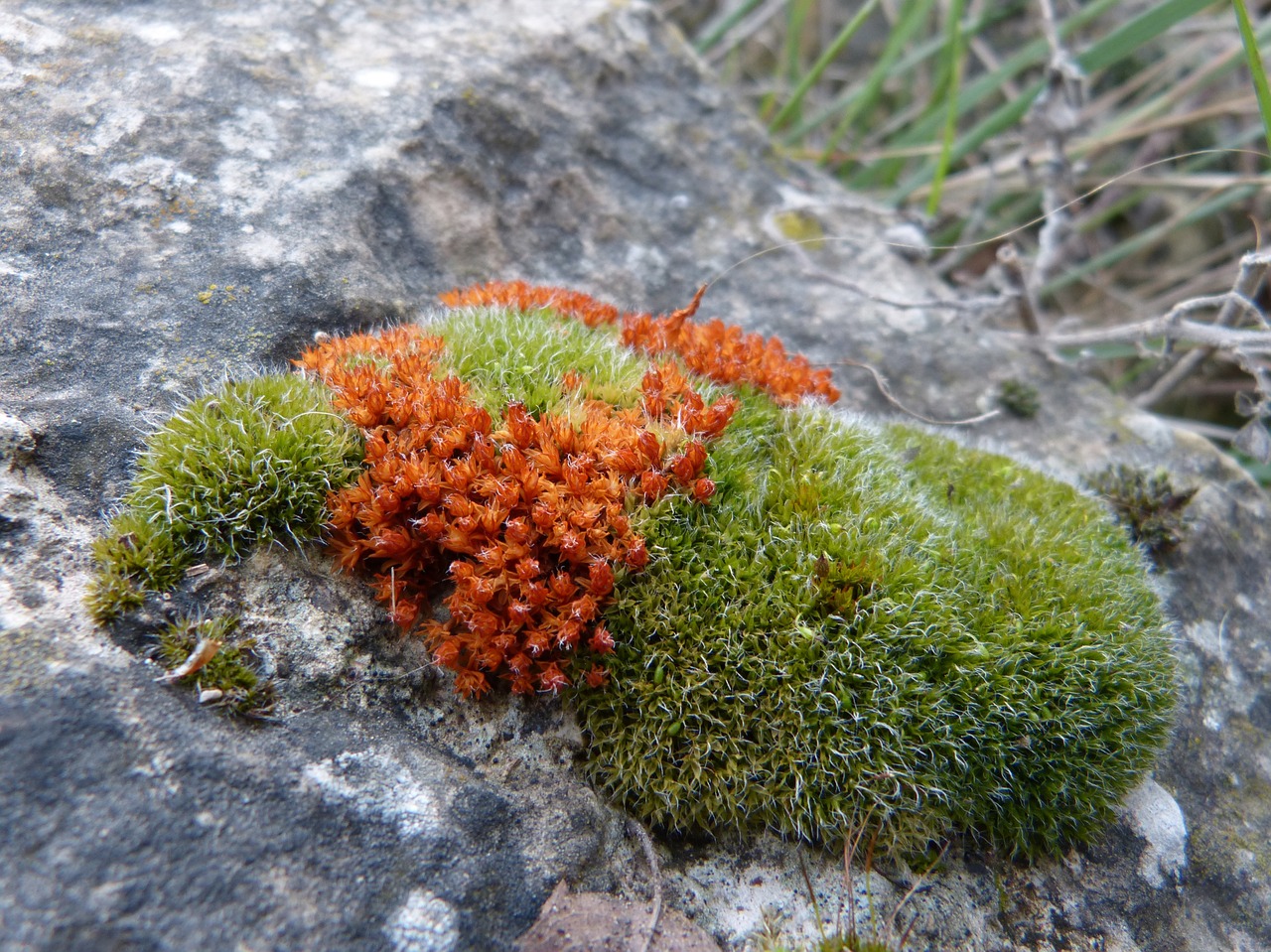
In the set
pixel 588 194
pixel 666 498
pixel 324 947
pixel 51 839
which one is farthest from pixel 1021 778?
pixel 588 194

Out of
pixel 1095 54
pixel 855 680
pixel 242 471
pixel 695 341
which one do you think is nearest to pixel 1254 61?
pixel 1095 54

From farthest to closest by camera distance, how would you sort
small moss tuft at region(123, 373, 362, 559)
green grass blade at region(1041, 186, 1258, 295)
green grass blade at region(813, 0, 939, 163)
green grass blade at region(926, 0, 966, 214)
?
green grass blade at region(813, 0, 939, 163), green grass blade at region(1041, 186, 1258, 295), green grass blade at region(926, 0, 966, 214), small moss tuft at region(123, 373, 362, 559)

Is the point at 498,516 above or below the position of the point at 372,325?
above

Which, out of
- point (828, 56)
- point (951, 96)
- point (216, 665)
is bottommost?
Result: point (216, 665)

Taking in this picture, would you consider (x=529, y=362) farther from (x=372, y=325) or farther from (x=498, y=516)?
(x=372, y=325)

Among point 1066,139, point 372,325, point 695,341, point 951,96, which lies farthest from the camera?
point 1066,139

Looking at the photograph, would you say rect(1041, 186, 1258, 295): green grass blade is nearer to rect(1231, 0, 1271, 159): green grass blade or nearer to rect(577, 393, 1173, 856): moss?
rect(1231, 0, 1271, 159): green grass blade

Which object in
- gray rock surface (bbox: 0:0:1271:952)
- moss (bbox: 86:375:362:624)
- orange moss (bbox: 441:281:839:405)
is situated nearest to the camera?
gray rock surface (bbox: 0:0:1271:952)

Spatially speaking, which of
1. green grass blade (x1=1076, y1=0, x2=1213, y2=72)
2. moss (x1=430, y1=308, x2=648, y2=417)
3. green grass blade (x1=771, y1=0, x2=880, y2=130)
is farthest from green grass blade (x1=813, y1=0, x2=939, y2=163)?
moss (x1=430, y1=308, x2=648, y2=417)
